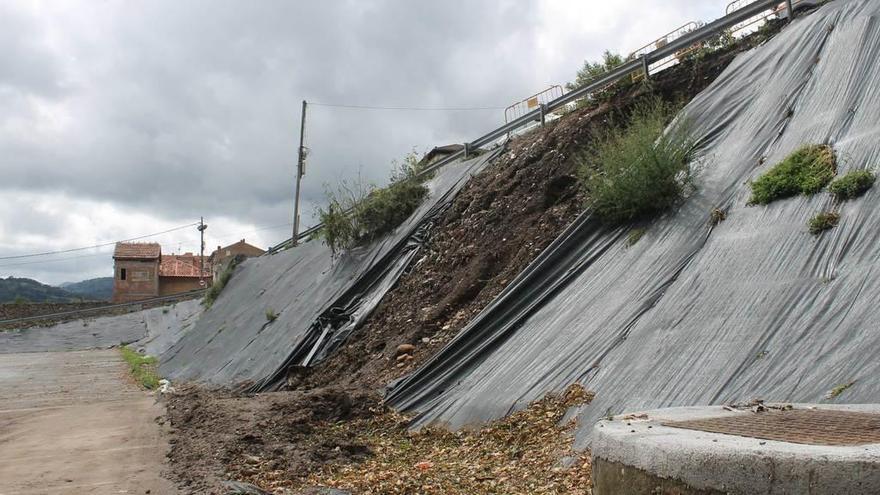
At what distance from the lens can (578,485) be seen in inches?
228

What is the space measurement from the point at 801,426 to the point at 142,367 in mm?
25311

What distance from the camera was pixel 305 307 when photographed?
18.7 meters

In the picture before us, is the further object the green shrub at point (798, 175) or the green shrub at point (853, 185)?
the green shrub at point (798, 175)

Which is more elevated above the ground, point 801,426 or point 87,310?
point 801,426

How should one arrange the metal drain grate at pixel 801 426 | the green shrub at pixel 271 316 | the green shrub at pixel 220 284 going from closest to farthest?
the metal drain grate at pixel 801 426 < the green shrub at pixel 271 316 < the green shrub at pixel 220 284

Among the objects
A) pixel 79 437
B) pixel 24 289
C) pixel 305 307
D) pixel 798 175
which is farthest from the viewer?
pixel 24 289

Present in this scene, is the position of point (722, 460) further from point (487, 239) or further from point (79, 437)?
point (79, 437)

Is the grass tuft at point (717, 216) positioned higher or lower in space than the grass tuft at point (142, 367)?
higher

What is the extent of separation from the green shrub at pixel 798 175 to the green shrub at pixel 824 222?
0.56 m

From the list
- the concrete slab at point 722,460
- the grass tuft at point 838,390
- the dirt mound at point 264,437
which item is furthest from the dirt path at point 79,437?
the grass tuft at point 838,390

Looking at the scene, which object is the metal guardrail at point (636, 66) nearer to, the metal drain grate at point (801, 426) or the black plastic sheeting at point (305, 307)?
the black plastic sheeting at point (305, 307)

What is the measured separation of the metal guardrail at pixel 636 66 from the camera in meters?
12.1

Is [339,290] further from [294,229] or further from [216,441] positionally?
[294,229]

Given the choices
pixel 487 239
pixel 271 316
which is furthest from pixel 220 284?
pixel 487 239
